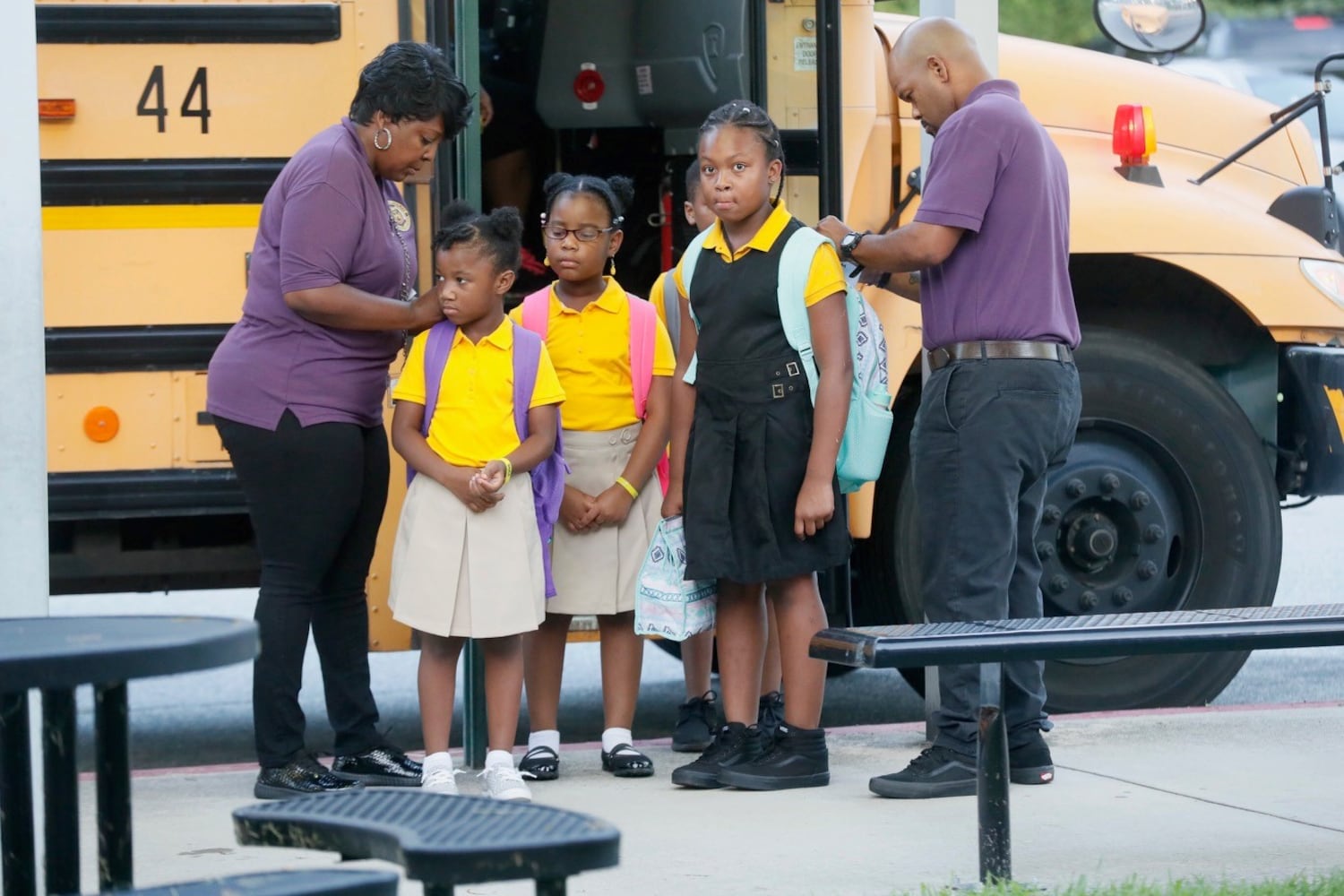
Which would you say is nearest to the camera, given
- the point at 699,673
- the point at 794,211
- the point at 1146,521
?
the point at 699,673

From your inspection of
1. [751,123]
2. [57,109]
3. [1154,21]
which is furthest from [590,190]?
[1154,21]

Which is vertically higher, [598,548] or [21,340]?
[21,340]

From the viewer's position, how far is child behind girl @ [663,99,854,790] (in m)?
4.07

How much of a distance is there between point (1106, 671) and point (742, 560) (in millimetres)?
1486

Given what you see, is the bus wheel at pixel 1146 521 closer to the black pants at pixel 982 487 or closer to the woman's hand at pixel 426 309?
the black pants at pixel 982 487

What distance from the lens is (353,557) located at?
14.0 feet

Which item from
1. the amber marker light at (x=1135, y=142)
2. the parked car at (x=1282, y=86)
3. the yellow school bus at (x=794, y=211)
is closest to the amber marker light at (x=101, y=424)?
the yellow school bus at (x=794, y=211)

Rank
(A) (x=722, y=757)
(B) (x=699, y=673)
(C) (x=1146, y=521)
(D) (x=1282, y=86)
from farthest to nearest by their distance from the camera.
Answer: (D) (x=1282, y=86), (C) (x=1146, y=521), (B) (x=699, y=673), (A) (x=722, y=757)

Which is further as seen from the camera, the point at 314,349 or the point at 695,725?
the point at 695,725

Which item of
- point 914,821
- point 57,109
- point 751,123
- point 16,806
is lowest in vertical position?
point 914,821

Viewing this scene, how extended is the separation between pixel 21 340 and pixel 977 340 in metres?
1.87

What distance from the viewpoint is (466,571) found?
4.07m

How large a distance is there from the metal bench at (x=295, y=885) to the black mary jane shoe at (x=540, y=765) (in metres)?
2.19

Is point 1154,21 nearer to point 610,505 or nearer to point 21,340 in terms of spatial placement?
point 610,505
